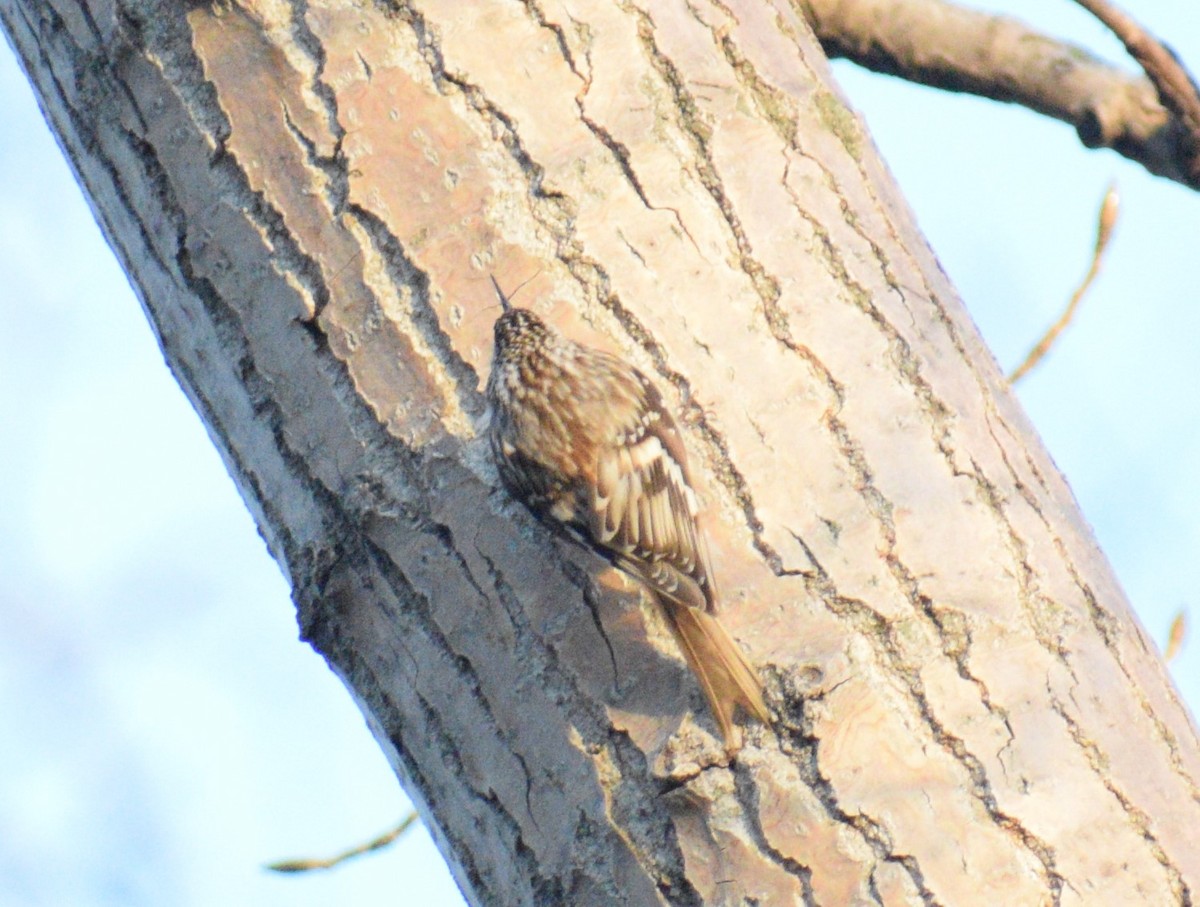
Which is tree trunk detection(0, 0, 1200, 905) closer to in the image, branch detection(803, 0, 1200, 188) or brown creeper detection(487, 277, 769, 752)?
brown creeper detection(487, 277, 769, 752)

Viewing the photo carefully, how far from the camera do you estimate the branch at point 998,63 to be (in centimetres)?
224

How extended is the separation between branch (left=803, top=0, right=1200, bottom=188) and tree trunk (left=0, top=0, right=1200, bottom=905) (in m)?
0.42

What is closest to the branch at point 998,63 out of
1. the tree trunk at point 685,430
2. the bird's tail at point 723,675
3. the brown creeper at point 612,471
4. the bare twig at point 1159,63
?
the bare twig at point 1159,63

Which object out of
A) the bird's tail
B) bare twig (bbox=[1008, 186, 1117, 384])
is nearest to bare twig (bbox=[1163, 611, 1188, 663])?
bare twig (bbox=[1008, 186, 1117, 384])

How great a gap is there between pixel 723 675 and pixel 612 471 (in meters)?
0.76

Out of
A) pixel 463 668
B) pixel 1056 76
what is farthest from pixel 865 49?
pixel 463 668

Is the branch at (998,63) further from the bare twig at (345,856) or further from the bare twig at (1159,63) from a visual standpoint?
the bare twig at (345,856)

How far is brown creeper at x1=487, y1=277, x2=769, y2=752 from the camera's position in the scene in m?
1.62

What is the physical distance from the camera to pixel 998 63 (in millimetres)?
2336

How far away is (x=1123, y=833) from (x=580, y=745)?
0.59 metres

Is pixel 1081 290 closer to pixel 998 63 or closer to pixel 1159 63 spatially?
pixel 998 63

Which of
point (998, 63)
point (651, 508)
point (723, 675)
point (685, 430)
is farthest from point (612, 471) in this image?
point (998, 63)

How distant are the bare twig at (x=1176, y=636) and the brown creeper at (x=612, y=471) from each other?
3.67 ft

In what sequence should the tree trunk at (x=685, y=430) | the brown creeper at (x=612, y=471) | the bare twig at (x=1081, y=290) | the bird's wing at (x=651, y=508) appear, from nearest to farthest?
1. the tree trunk at (x=685, y=430)
2. the brown creeper at (x=612, y=471)
3. the bird's wing at (x=651, y=508)
4. the bare twig at (x=1081, y=290)
